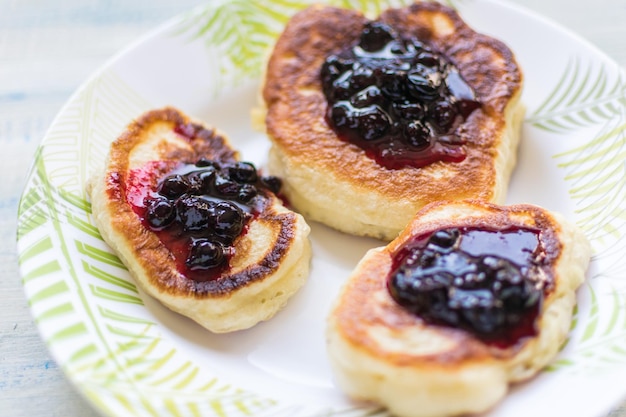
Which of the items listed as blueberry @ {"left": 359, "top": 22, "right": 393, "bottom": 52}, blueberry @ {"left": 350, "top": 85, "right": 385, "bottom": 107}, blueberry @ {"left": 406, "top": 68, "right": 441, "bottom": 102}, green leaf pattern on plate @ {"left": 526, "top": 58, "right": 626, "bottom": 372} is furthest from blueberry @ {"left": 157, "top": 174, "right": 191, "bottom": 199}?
green leaf pattern on plate @ {"left": 526, "top": 58, "right": 626, "bottom": 372}

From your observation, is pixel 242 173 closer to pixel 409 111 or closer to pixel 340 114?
pixel 340 114

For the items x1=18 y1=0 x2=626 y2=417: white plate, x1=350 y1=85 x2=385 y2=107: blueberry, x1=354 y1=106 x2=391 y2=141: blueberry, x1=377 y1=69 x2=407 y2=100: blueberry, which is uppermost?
x1=377 y1=69 x2=407 y2=100: blueberry

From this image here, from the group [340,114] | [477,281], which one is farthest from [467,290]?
[340,114]

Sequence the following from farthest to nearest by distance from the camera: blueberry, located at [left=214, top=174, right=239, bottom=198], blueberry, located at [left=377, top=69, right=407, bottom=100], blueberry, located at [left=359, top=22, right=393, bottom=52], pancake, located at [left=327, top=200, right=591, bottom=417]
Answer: blueberry, located at [left=359, top=22, right=393, bottom=52] → blueberry, located at [left=377, top=69, right=407, bottom=100] → blueberry, located at [left=214, top=174, right=239, bottom=198] → pancake, located at [left=327, top=200, right=591, bottom=417]

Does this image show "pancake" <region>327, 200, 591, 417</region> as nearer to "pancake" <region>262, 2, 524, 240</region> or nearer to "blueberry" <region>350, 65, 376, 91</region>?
"pancake" <region>262, 2, 524, 240</region>

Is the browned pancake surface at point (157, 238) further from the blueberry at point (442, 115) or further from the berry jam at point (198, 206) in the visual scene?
the blueberry at point (442, 115)

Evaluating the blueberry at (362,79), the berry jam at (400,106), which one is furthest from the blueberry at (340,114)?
the blueberry at (362,79)
